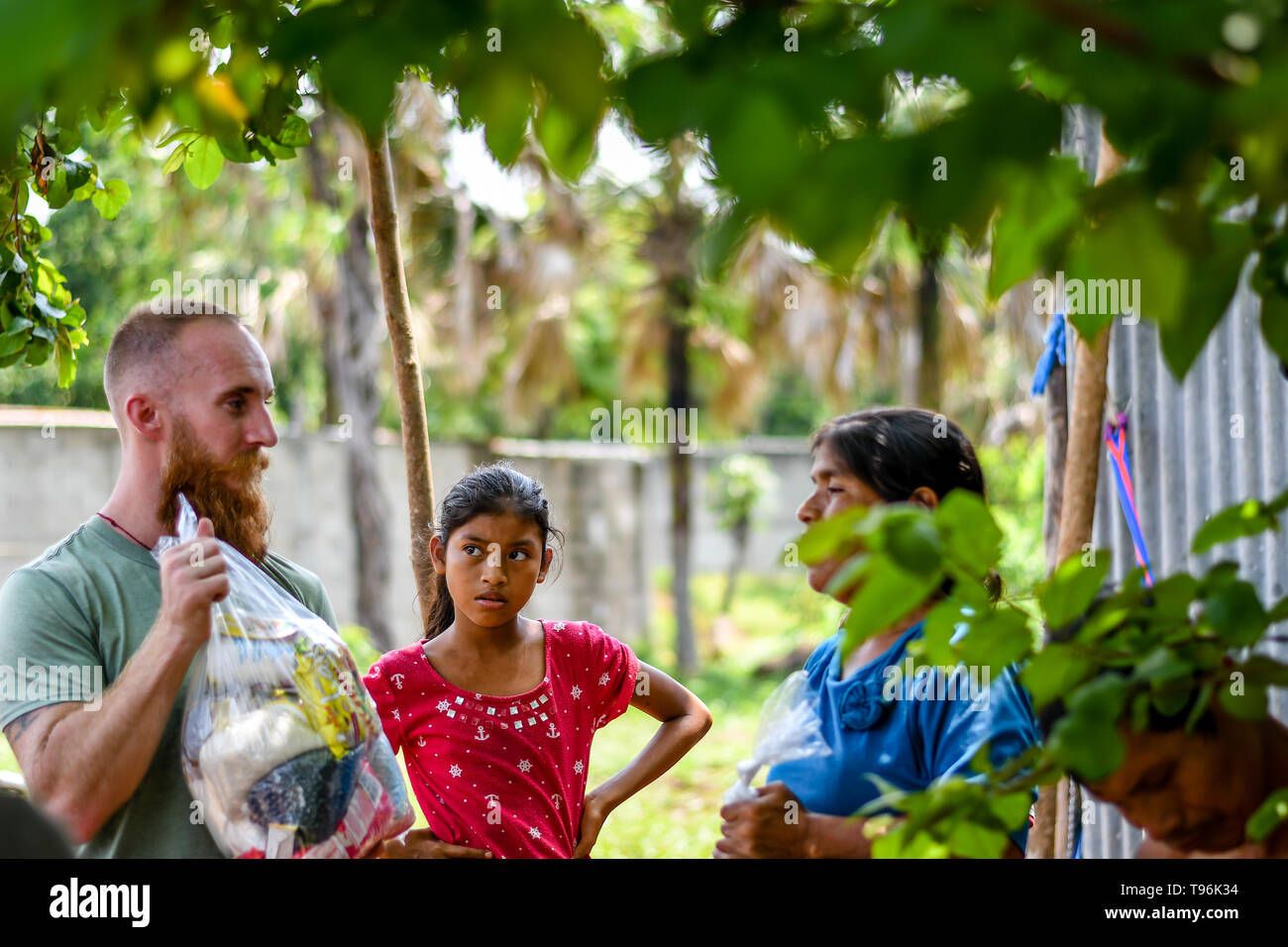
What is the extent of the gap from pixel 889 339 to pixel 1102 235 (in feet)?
37.3

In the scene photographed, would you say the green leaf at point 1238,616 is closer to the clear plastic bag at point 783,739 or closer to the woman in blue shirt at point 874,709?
the woman in blue shirt at point 874,709

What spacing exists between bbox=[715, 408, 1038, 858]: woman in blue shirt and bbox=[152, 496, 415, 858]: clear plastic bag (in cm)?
55

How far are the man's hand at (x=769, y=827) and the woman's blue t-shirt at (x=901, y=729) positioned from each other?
108 millimetres

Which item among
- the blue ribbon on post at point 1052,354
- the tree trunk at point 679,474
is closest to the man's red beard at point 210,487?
the blue ribbon on post at point 1052,354

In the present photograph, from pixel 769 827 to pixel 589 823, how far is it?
2.21ft

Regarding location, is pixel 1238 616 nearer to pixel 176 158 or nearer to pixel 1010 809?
pixel 1010 809

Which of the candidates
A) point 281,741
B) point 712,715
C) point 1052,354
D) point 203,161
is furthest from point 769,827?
point 712,715

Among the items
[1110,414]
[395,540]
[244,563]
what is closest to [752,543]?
[395,540]

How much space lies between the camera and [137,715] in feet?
5.68

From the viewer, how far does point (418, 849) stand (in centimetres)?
194

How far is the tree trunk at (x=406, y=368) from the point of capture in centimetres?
248

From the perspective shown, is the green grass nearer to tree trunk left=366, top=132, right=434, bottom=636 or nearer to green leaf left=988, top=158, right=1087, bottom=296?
tree trunk left=366, top=132, right=434, bottom=636
